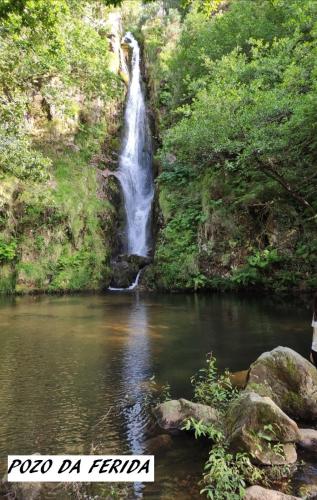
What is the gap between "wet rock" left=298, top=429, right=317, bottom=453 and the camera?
15.1ft

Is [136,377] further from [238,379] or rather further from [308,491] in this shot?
[308,491]

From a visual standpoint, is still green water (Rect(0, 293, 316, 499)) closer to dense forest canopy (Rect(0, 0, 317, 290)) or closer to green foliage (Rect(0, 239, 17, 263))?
dense forest canopy (Rect(0, 0, 317, 290))

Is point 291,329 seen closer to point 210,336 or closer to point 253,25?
point 210,336

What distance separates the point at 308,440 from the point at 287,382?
3.22 ft

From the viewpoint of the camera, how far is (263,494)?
364cm

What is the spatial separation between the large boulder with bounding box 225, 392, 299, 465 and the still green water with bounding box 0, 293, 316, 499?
372mm

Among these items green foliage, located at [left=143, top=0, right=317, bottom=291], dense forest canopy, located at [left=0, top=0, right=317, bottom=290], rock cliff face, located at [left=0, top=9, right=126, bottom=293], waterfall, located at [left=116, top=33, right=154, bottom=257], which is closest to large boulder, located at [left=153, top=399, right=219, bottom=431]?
dense forest canopy, located at [left=0, top=0, right=317, bottom=290]

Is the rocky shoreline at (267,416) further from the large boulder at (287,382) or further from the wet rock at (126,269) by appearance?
the wet rock at (126,269)

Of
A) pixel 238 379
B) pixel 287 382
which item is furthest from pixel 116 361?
pixel 287 382

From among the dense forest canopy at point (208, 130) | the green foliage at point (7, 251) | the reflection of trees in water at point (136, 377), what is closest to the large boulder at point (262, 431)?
the reflection of trees in water at point (136, 377)

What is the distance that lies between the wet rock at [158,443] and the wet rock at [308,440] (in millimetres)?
1439

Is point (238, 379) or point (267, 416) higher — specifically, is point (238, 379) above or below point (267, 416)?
below

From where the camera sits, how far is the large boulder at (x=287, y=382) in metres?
5.38

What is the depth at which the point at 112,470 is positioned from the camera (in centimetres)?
414
